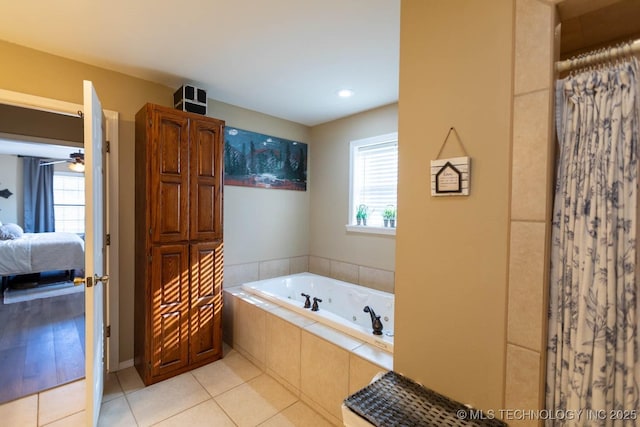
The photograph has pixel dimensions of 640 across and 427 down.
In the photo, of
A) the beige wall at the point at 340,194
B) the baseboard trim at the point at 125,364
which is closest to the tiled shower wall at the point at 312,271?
the beige wall at the point at 340,194

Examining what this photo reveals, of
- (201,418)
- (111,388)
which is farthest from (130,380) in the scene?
(201,418)

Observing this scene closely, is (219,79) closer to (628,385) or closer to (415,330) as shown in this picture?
(415,330)

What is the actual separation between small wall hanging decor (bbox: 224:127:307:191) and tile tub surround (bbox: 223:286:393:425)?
1319 mm

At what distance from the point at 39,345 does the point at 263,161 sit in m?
2.93

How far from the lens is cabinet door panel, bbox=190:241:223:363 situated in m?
2.42

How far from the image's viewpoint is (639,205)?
2.67ft

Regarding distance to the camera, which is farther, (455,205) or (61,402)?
(61,402)

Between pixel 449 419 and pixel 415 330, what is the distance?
322 mm

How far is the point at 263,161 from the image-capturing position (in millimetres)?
3379

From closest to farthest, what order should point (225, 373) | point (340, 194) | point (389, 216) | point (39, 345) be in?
point (225, 373), point (39, 345), point (389, 216), point (340, 194)

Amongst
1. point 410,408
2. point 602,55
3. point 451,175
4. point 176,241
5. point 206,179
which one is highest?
point 602,55

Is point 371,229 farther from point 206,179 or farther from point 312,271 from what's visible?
point 206,179

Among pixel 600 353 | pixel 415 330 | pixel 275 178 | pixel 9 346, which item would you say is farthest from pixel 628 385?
pixel 9 346

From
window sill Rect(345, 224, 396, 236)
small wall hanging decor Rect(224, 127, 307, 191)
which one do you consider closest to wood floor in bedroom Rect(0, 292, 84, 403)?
small wall hanging decor Rect(224, 127, 307, 191)
